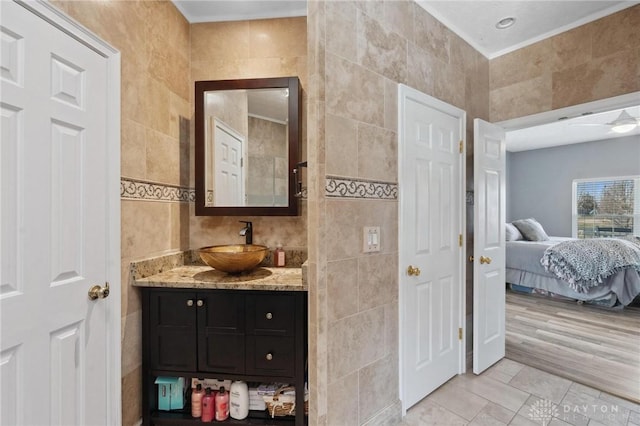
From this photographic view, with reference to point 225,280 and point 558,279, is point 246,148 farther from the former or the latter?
point 558,279

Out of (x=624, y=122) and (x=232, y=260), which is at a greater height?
(x=624, y=122)

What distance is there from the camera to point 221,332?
1704mm

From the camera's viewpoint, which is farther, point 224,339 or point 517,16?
point 517,16

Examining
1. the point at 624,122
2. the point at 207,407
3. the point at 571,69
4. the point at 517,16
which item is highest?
the point at 517,16

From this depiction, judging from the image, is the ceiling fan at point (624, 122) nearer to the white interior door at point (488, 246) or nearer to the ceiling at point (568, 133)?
the ceiling at point (568, 133)

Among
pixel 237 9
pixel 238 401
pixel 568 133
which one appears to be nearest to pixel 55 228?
pixel 238 401

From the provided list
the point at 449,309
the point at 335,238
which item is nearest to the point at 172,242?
the point at 335,238

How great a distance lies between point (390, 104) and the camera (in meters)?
1.81

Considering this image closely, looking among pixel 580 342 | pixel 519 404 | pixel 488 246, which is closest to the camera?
pixel 519 404

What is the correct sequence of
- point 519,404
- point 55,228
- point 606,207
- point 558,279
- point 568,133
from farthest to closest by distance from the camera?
point 606,207, point 568,133, point 558,279, point 519,404, point 55,228

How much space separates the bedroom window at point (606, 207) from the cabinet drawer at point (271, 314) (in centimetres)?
750

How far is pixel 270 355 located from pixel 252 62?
2.09 metres

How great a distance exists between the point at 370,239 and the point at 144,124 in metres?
1.55

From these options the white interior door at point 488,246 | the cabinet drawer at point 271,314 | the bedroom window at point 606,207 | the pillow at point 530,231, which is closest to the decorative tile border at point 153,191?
the cabinet drawer at point 271,314
